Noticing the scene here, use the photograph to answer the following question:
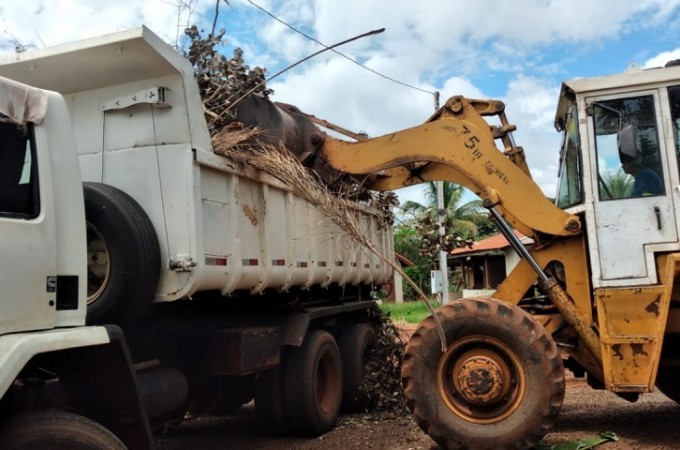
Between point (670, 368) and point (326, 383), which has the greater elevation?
point (670, 368)

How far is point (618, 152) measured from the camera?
5426 mm

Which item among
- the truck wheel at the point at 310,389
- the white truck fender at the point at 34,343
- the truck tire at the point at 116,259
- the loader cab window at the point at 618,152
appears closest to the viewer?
the white truck fender at the point at 34,343

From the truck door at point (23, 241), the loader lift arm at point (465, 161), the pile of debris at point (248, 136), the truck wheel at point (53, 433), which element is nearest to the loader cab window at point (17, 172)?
the truck door at point (23, 241)

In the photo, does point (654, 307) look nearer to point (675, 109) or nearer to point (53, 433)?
point (675, 109)

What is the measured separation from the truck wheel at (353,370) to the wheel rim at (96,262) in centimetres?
384

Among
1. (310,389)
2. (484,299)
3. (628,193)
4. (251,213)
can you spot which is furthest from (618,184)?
(310,389)

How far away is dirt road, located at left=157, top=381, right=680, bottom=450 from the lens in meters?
5.94

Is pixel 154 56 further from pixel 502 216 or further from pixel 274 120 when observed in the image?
pixel 502 216

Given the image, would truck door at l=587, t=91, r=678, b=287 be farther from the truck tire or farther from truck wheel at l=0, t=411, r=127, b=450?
truck wheel at l=0, t=411, r=127, b=450

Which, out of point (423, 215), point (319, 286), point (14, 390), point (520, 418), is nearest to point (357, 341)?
point (319, 286)

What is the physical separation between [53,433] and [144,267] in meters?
1.48

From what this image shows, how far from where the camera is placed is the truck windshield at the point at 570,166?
5.79 meters

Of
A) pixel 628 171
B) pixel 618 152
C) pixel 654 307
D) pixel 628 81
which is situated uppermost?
pixel 628 81

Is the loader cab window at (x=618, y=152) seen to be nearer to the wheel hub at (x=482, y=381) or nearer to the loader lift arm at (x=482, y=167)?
the loader lift arm at (x=482, y=167)
